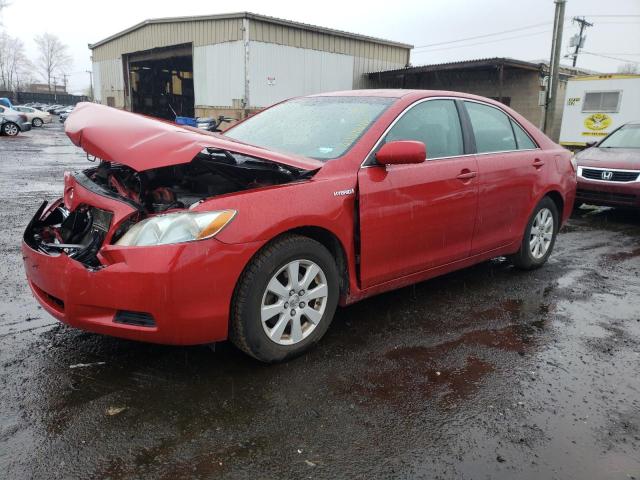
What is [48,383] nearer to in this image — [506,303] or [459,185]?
[459,185]

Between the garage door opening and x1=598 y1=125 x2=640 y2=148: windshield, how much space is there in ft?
76.0

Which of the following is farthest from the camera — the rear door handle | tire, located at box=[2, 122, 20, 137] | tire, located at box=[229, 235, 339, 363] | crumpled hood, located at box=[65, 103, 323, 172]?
tire, located at box=[2, 122, 20, 137]

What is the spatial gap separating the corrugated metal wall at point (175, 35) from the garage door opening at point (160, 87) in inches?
38.4

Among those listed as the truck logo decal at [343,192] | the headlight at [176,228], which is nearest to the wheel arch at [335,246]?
the truck logo decal at [343,192]

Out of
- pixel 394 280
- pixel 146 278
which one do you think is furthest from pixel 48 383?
pixel 394 280

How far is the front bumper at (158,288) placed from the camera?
102 inches

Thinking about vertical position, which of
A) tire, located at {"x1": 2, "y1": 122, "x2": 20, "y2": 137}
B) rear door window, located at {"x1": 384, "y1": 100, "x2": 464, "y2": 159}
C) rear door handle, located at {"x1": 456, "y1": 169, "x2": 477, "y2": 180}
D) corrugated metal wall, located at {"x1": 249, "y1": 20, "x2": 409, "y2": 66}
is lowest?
tire, located at {"x1": 2, "y1": 122, "x2": 20, "y2": 137}

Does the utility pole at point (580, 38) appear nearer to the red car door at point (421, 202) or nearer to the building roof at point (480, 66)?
the building roof at point (480, 66)

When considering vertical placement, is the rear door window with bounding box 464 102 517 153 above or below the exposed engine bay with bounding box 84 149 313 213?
above

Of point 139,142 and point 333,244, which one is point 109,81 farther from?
point 333,244

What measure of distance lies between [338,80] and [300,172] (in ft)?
71.2

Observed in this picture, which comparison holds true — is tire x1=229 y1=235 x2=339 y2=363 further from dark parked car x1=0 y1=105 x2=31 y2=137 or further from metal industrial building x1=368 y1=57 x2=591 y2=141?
dark parked car x1=0 y1=105 x2=31 y2=137

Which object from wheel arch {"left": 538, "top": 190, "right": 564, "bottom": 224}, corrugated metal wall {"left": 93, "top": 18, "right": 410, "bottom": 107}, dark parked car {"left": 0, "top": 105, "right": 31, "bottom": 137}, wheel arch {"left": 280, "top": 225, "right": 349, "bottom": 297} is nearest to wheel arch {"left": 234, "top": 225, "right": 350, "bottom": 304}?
wheel arch {"left": 280, "top": 225, "right": 349, "bottom": 297}

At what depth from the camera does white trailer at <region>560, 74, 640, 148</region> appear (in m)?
15.9
